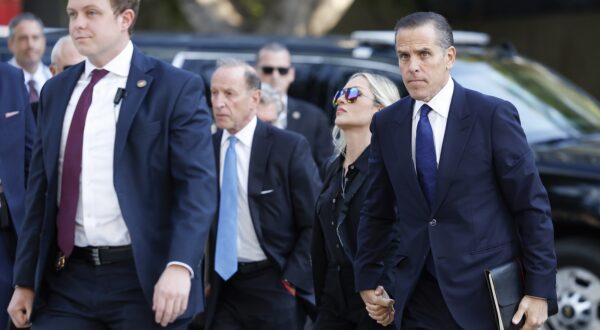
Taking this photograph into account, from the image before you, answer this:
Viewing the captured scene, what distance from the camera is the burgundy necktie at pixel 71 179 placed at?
166 inches

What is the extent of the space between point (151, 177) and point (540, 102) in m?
4.64

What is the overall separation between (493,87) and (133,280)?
4525 millimetres

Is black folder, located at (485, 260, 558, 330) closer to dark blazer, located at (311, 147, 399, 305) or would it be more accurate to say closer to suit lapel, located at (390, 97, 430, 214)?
suit lapel, located at (390, 97, 430, 214)

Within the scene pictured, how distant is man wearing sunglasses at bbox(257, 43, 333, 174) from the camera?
809cm

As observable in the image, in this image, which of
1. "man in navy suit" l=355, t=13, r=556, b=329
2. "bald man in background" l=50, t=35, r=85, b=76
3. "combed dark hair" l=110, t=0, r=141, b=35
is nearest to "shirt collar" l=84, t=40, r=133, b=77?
"combed dark hair" l=110, t=0, r=141, b=35

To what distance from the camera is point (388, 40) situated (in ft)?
28.1

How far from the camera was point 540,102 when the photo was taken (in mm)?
8117

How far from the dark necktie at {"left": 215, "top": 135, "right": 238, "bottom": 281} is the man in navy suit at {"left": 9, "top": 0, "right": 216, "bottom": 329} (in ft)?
4.15

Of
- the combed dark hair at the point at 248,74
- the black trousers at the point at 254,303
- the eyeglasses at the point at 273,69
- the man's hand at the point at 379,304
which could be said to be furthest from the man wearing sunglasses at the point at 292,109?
the man's hand at the point at 379,304

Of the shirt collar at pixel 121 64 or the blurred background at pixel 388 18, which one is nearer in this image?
the shirt collar at pixel 121 64

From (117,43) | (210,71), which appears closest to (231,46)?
(210,71)

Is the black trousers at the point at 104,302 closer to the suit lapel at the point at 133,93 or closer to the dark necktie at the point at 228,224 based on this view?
the suit lapel at the point at 133,93

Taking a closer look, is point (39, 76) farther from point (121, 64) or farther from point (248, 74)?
point (121, 64)

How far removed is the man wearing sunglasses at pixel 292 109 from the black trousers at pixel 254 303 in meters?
2.21
